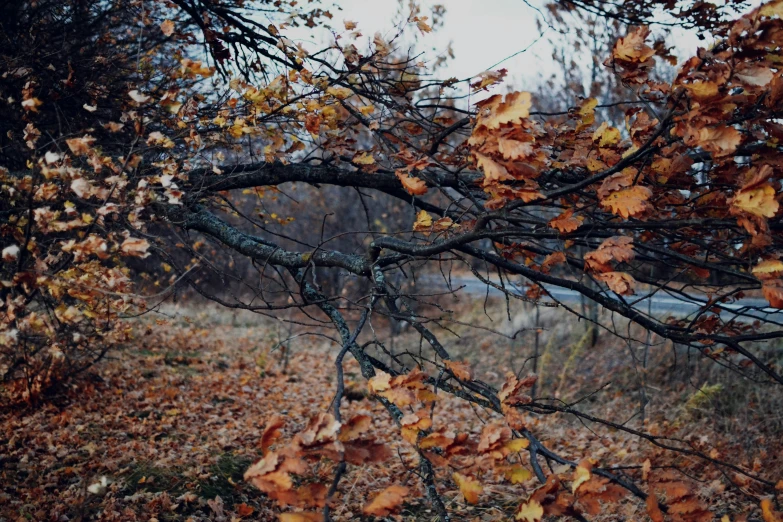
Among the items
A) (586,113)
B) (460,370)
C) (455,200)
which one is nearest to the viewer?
(460,370)

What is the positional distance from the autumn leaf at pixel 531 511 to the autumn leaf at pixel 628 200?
101 cm

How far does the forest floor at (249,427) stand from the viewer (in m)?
4.55

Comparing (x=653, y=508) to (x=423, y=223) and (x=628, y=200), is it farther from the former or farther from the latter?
(x=423, y=223)

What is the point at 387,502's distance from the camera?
5.36ft

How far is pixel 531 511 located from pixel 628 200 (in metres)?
1.10

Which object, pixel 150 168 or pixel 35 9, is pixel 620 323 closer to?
pixel 150 168

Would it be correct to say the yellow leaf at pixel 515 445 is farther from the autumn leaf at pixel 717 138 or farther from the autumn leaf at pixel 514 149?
the autumn leaf at pixel 717 138

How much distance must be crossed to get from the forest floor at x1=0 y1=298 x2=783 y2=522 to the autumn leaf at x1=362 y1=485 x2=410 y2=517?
528 mm

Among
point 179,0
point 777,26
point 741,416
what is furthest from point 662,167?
point 741,416

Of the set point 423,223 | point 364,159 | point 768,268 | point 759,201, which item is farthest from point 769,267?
point 364,159

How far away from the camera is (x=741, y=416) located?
6.91 meters

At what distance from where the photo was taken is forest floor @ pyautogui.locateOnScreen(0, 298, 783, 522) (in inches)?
179

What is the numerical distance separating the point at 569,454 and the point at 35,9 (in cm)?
671

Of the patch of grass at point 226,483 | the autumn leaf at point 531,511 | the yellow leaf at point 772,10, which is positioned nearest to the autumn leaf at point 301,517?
the autumn leaf at point 531,511
